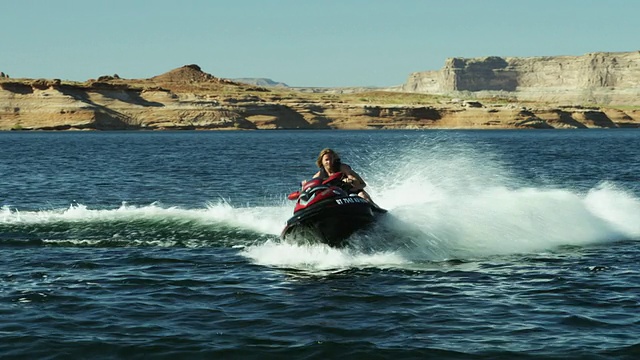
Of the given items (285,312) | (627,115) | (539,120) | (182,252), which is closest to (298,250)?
(182,252)

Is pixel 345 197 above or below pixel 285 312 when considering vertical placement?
above

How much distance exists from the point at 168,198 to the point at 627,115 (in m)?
169

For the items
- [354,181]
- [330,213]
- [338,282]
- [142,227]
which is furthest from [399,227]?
[142,227]

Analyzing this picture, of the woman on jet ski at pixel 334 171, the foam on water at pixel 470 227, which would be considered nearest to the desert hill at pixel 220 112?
the foam on water at pixel 470 227

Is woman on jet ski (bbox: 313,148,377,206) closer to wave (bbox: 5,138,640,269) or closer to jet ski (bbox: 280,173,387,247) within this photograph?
jet ski (bbox: 280,173,387,247)

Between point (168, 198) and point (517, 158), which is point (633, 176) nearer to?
point (517, 158)

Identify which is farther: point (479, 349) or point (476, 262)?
point (476, 262)

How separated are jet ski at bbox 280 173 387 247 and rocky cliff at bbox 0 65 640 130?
121 m

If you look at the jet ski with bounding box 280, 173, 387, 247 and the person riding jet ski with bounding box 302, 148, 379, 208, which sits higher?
the person riding jet ski with bounding box 302, 148, 379, 208

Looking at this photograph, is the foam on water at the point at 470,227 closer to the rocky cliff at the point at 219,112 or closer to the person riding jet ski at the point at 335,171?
the person riding jet ski at the point at 335,171

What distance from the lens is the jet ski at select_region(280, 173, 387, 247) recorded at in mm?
15617

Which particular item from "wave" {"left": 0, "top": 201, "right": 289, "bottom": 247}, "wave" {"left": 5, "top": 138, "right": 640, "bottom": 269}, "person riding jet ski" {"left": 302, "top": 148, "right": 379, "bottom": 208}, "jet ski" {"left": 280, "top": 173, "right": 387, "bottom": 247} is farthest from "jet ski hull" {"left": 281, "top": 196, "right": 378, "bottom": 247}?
"wave" {"left": 0, "top": 201, "right": 289, "bottom": 247}

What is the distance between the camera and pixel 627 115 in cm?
18312

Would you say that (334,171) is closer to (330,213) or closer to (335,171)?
(335,171)
